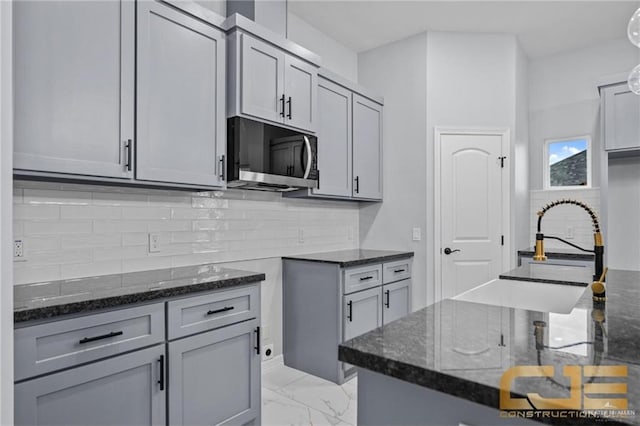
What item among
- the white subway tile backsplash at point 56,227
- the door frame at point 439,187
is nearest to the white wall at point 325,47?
the door frame at point 439,187

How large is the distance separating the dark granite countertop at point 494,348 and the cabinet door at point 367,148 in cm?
259

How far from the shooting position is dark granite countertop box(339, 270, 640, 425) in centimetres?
69

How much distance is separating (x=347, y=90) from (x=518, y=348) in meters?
3.04

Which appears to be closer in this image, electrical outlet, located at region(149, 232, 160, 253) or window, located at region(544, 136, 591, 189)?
electrical outlet, located at region(149, 232, 160, 253)

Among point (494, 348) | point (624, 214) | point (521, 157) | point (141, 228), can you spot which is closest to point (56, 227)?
point (141, 228)

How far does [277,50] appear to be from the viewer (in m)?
2.72

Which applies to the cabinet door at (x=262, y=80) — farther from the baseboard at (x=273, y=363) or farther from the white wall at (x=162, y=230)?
the baseboard at (x=273, y=363)

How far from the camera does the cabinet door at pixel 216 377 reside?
186cm

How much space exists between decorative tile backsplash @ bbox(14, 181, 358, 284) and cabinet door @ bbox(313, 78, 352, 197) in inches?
12.7

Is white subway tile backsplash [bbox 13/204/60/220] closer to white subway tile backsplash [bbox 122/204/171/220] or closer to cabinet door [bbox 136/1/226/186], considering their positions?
white subway tile backsplash [bbox 122/204/171/220]

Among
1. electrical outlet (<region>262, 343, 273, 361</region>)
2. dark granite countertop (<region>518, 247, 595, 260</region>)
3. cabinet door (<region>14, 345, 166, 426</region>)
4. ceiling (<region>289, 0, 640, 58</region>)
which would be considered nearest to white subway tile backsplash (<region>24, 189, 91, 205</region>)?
cabinet door (<region>14, 345, 166, 426</region>)

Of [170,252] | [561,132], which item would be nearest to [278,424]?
[170,252]

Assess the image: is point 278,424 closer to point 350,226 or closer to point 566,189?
point 350,226

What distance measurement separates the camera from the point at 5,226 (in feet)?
4.08
